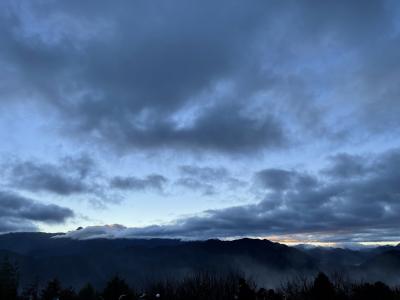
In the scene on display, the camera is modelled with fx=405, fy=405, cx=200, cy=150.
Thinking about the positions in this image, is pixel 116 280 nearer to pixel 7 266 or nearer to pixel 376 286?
pixel 376 286

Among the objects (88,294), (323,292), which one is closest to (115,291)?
(323,292)

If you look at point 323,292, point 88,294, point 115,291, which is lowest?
point 88,294

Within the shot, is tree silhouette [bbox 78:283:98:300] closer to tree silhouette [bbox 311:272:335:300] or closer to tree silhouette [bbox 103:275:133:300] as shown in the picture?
tree silhouette [bbox 103:275:133:300]

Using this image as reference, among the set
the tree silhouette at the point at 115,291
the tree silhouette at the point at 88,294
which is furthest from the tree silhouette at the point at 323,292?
the tree silhouette at the point at 88,294

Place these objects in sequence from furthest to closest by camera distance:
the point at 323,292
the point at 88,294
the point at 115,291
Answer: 1. the point at 88,294
2. the point at 115,291
3. the point at 323,292

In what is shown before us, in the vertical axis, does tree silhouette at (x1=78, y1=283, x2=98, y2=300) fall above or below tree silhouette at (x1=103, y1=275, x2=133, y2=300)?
below

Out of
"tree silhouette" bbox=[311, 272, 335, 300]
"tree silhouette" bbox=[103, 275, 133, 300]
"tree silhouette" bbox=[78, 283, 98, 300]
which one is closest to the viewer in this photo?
"tree silhouette" bbox=[311, 272, 335, 300]

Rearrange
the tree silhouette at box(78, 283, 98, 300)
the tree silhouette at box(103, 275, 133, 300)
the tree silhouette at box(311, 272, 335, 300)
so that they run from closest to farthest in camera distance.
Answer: the tree silhouette at box(311, 272, 335, 300) → the tree silhouette at box(103, 275, 133, 300) → the tree silhouette at box(78, 283, 98, 300)

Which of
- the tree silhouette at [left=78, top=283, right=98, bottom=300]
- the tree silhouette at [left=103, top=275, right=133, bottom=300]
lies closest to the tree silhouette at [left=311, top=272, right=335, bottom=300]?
the tree silhouette at [left=103, top=275, right=133, bottom=300]

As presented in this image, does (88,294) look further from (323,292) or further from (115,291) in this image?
(323,292)

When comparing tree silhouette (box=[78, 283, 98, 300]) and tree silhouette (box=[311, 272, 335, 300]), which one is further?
tree silhouette (box=[78, 283, 98, 300])

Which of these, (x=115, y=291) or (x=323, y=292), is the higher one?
(x=115, y=291)

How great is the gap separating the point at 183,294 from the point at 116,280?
55.3 meters

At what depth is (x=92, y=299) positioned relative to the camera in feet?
376
